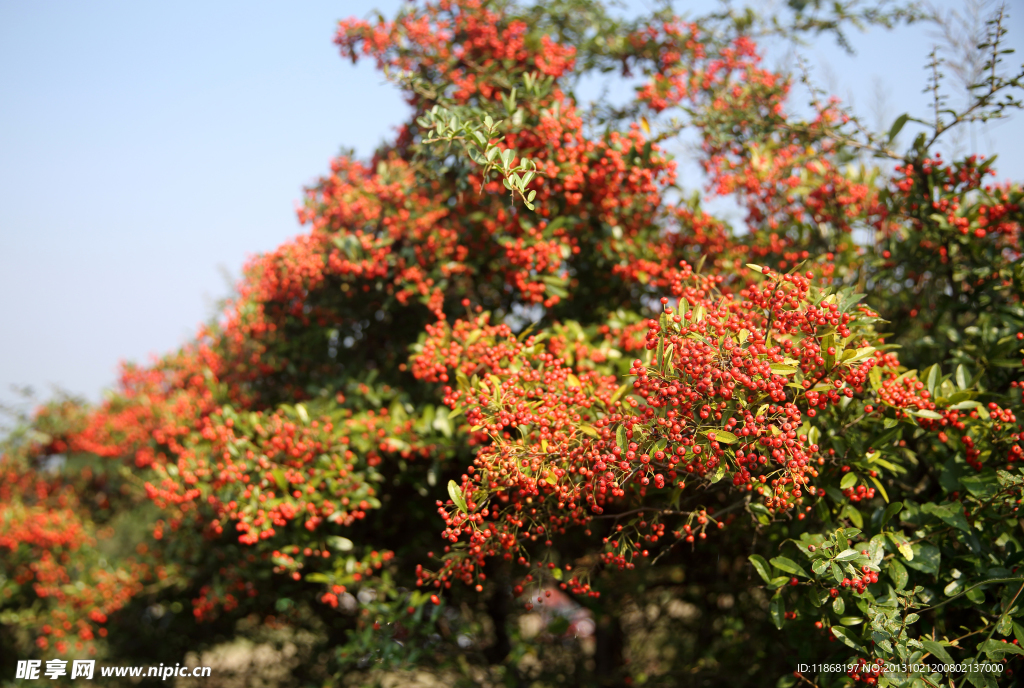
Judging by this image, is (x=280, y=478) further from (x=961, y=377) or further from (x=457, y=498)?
(x=961, y=377)

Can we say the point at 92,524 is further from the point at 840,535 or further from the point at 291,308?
the point at 840,535

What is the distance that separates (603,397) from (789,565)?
1.11 m

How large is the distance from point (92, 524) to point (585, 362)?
7.07 m

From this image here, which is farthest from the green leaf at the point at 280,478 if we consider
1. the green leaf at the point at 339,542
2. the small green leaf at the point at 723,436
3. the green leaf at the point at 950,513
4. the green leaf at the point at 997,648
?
the green leaf at the point at 997,648

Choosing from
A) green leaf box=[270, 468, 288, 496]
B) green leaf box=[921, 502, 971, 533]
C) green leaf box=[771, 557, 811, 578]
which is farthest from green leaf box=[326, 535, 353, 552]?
green leaf box=[921, 502, 971, 533]

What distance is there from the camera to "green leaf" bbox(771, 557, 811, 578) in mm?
2801

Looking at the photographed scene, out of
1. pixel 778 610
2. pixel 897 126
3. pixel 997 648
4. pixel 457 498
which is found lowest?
pixel 997 648

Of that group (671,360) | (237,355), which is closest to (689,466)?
(671,360)

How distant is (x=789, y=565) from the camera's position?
2828 mm

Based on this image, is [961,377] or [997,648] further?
[961,377]

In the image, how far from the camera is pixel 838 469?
3059 mm

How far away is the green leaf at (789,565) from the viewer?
2801 millimetres

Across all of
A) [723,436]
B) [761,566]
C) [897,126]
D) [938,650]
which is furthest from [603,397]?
[897,126]

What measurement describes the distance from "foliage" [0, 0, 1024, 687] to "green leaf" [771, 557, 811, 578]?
1cm
